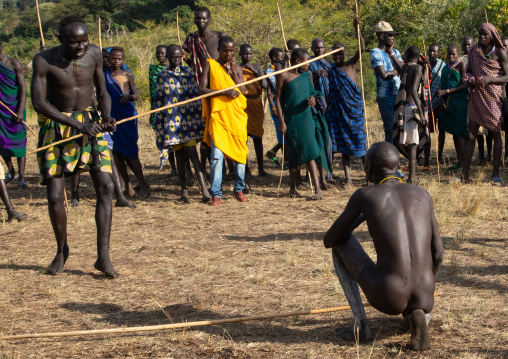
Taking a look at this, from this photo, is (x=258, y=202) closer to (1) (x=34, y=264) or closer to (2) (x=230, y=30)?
(1) (x=34, y=264)

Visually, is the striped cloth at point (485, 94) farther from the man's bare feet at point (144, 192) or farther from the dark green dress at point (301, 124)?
the man's bare feet at point (144, 192)

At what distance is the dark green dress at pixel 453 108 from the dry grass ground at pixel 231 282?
54.0 inches

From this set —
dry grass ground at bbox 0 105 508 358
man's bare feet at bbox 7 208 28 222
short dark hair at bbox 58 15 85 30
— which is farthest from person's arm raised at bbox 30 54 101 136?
man's bare feet at bbox 7 208 28 222

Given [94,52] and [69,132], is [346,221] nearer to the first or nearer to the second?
[69,132]

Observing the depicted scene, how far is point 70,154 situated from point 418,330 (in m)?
3.02

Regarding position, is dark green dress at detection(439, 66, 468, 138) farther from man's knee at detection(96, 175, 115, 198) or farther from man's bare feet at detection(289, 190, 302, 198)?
man's knee at detection(96, 175, 115, 198)

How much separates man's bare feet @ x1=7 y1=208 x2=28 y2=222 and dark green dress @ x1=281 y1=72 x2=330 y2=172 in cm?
322

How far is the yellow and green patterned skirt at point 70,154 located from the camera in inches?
193

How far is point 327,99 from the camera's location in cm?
852

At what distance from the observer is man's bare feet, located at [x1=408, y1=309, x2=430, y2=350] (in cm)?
324

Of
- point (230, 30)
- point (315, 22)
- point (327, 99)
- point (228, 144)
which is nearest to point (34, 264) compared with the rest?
point (228, 144)

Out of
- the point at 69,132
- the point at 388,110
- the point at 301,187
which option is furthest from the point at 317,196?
the point at 69,132

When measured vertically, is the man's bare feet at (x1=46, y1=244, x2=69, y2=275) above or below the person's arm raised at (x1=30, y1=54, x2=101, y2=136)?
below

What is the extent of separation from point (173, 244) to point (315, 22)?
2087 cm
